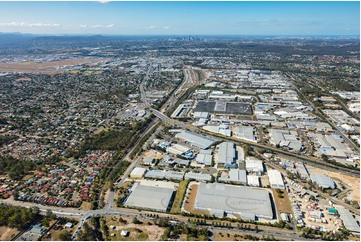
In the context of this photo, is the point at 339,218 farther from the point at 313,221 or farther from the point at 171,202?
the point at 171,202

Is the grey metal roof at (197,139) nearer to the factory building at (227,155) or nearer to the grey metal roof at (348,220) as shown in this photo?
the factory building at (227,155)

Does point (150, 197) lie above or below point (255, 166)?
below

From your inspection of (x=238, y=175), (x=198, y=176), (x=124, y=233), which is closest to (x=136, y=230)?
(x=124, y=233)

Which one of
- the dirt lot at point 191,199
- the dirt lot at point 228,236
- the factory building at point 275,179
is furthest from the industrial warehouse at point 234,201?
the factory building at point 275,179

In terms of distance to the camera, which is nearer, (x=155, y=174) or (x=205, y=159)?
(x=155, y=174)

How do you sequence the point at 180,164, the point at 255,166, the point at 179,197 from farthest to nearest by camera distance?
the point at 180,164 → the point at 255,166 → the point at 179,197

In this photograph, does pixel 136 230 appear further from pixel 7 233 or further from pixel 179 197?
pixel 7 233

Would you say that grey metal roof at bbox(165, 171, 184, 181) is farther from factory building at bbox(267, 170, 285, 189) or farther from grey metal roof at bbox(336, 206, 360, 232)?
grey metal roof at bbox(336, 206, 360, 232)
